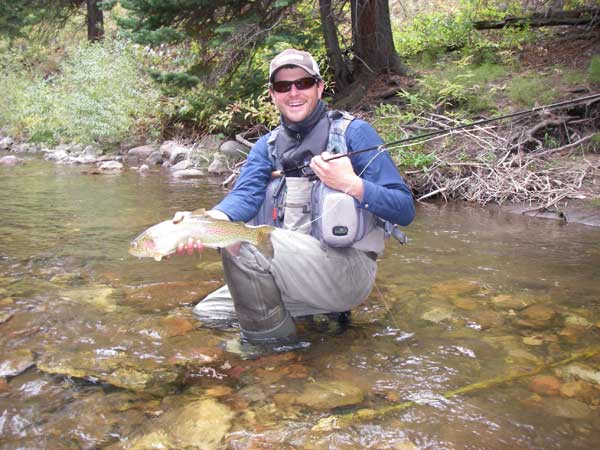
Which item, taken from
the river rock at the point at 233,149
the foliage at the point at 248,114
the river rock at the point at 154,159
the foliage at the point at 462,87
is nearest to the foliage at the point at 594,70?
the foliage at the point at 462,87

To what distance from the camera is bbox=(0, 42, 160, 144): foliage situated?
15320mm

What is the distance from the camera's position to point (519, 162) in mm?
8281

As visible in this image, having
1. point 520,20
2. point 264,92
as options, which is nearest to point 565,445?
point 264,92

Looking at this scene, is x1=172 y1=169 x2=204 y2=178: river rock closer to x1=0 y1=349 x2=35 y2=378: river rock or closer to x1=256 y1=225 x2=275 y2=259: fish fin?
x1=0 y1=349 x2=35 y2=378: river rock

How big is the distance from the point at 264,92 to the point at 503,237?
615 cm

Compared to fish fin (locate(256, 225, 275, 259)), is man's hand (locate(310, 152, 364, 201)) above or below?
above

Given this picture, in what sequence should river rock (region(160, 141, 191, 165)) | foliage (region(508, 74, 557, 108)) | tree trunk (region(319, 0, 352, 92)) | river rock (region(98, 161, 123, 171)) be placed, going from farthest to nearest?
river rock (region(160, 141, 191, 165)) → river rock (region(98, 161, 123, 171)) → tree trunk (region(319, 0, 352, 92)) → foliage (region(508, 74, 557, 108))

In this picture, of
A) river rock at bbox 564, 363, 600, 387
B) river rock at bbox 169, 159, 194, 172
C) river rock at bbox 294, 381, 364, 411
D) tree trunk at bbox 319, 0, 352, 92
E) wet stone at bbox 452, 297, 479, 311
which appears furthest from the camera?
river rock at bbox 169, 159, 194, 172

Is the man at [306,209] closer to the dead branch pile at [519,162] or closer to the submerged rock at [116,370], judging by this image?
the submerged rock at [116,370]

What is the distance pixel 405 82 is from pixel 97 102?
911cm

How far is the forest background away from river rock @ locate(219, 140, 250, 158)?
0.42 m

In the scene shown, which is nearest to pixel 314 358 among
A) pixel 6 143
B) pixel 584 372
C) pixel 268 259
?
pixel 268 259

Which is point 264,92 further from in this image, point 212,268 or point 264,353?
point 264,353

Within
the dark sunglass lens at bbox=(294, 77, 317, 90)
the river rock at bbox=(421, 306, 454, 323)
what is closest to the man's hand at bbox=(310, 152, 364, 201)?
the dark sunglass lens at bbox=(294, 77, 317, 90)
